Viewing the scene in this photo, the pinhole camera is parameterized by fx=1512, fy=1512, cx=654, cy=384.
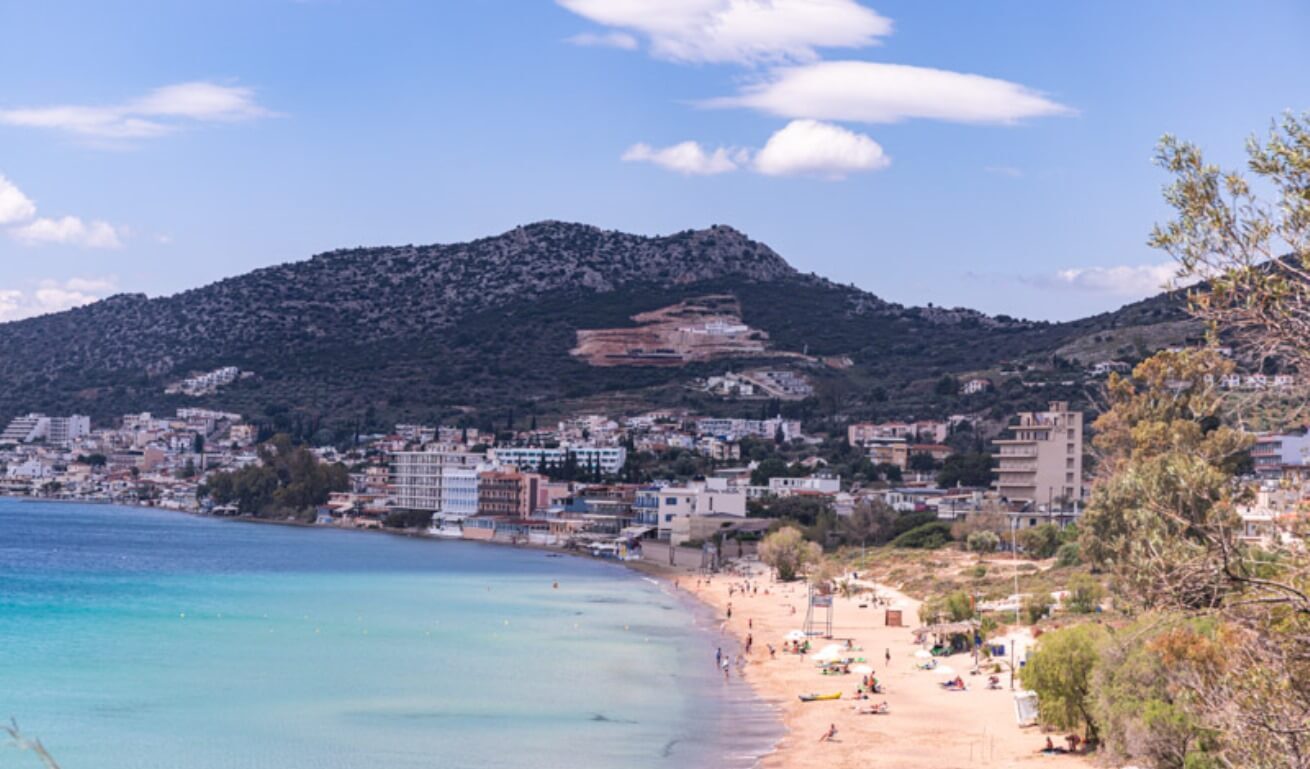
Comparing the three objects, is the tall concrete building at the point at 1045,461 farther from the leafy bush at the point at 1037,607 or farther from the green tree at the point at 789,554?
the leafy bush at the point at 1037,607

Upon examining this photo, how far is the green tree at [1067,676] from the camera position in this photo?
2642 centimetres

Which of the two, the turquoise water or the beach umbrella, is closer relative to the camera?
the turquoise water

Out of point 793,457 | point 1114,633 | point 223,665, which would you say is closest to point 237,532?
point 793,457

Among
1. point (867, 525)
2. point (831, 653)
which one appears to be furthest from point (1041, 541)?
point (831, 653)

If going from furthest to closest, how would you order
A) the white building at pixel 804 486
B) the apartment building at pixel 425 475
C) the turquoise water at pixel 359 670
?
1. the apartment building at pixel 425 475
2. the white building at pixel 804 486
3. the turquoise water at pixel 359 670

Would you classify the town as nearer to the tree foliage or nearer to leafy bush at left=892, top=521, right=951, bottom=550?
leafy bush at left=892, top=521, right=951, bottom=550

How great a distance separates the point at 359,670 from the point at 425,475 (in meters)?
91.4

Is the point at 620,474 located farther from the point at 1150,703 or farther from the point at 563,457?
the point at 1150,703

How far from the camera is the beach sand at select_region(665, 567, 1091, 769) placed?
2766cm

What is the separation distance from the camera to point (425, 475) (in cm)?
13488

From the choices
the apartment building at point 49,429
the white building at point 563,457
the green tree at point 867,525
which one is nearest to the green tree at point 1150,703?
the green tree at point 867,525

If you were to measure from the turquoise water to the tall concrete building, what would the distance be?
22619mm

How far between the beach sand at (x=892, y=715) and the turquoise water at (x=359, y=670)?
114 cm

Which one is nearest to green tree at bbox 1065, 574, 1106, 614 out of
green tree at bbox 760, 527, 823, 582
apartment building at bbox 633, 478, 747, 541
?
green tree at bbox 760, 527, 823, 582
